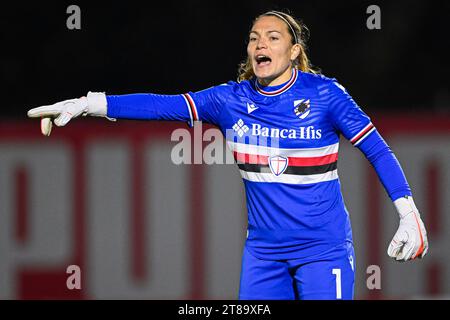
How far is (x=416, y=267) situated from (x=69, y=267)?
272 centimetres

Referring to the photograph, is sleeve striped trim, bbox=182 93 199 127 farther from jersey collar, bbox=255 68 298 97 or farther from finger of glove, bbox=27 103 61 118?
finger of glove, bbox=27 103 61 118

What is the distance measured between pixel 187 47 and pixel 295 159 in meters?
3.66

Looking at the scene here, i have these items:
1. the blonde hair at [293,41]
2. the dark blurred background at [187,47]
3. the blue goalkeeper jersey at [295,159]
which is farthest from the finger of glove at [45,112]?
the dark blurred background at [187,47]

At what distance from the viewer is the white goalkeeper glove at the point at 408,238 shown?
14.6ft

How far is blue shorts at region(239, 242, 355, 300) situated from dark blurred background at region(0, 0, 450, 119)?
3400 mm

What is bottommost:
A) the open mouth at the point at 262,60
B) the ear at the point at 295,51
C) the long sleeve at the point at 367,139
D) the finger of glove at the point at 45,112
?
the long sleeve at the point at 367,139

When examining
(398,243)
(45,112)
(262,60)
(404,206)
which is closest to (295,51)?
(262,60)

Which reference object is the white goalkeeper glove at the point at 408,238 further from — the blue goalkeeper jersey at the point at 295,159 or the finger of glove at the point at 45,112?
the finger of glove at the point at 45,112

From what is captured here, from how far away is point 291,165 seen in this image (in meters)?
4.65

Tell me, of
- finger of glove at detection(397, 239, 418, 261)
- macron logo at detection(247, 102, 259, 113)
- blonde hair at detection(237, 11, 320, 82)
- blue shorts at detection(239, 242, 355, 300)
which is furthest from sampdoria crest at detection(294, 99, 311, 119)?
finger of glove at detection(397, 239, 418, 261)

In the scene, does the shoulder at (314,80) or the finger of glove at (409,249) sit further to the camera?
the shoulder at (314,80)

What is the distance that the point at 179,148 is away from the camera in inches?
306

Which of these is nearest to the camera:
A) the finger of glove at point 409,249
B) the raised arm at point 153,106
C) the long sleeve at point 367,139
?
the finger of glove at point 409,249
